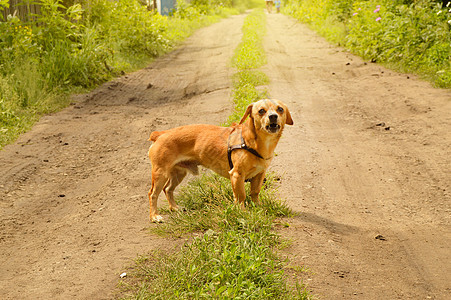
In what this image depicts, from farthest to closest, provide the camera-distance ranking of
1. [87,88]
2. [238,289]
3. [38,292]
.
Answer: [87,88] < [38,292] < [238,289]

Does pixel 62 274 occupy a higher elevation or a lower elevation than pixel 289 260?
lower

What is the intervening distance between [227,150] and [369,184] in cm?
208

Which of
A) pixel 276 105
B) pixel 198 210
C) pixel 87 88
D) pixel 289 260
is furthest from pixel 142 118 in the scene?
pixel 289 260

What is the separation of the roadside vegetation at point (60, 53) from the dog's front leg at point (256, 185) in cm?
480

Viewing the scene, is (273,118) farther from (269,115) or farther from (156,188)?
(156,188)

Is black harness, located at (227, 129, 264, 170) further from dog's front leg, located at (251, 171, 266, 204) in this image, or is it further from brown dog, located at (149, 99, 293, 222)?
dog's front leg, located at (251, 171, 266, 204)

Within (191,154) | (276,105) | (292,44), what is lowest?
(292,44)

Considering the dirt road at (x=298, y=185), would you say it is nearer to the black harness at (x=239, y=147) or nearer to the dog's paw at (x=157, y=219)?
the dog's paw at (x=157, y=219)

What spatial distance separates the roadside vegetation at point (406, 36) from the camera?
1108 centimetres

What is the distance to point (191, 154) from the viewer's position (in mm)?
4551

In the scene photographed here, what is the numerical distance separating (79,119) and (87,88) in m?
2.38

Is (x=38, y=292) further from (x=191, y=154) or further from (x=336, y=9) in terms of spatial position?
(x=336, y=9)

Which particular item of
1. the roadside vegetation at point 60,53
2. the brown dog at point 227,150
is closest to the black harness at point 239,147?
the brown dog at point 227,150

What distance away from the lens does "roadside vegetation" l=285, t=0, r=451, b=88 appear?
1108cm
